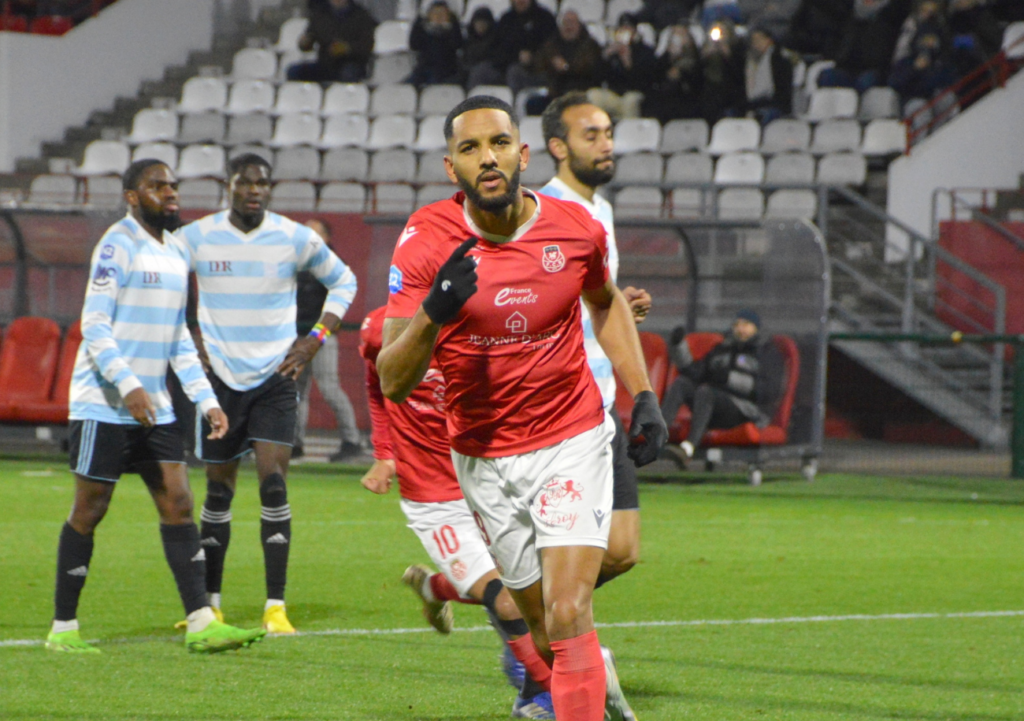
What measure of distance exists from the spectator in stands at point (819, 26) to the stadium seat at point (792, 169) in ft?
8.82

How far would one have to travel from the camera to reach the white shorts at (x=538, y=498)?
4.07m

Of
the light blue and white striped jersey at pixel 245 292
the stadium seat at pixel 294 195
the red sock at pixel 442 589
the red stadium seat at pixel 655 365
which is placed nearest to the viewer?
the red sock at pixel 442 589

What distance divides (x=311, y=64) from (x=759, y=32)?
7189 mm

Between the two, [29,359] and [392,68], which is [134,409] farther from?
[392,68]

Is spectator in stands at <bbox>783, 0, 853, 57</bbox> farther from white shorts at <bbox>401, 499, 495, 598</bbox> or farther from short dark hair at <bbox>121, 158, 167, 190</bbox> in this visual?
white shorts at <bbox>401, 499, 495, 598</bbox>

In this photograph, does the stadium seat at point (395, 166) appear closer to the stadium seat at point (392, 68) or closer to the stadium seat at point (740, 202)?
the stadium seat at point (392, 68)

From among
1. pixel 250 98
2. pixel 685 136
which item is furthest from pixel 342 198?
pixel 685 136

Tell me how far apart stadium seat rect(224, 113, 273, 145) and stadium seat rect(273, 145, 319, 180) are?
983mm

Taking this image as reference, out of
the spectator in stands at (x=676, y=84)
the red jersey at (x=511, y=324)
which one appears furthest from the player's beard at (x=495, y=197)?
the spectator in stands at (x=676, y=84)

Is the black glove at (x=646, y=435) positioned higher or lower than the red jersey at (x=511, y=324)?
lower

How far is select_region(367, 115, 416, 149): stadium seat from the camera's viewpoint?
2048 cm

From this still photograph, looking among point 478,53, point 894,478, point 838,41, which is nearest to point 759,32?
point 838,41

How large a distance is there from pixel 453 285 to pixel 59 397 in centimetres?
1217

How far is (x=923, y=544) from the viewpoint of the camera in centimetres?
991
